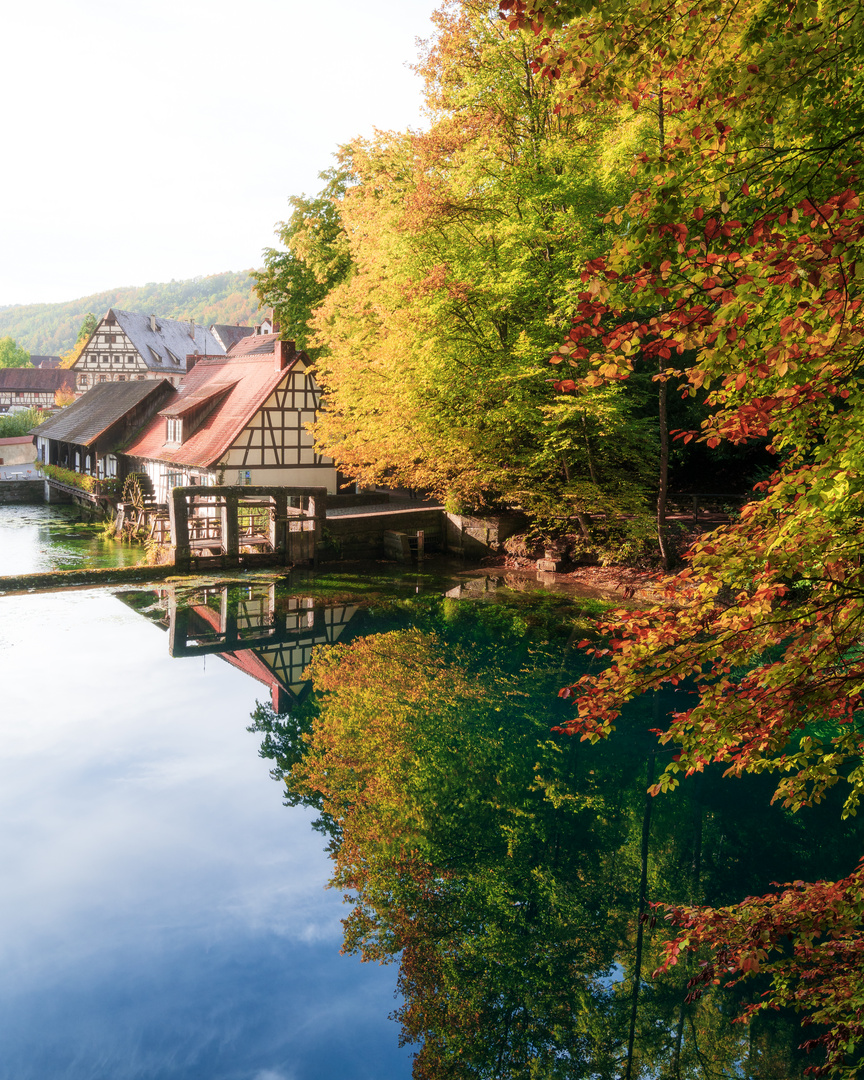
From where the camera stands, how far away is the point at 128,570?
2083cm

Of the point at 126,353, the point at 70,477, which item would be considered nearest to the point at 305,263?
the point at 70,477

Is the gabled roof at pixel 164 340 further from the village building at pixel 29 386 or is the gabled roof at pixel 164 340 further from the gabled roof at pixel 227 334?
the village building at pixel 29 386

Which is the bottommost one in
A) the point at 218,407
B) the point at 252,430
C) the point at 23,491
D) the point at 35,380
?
the point at 23,491

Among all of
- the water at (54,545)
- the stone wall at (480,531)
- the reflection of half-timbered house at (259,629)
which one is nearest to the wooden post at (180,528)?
the reflection of half-timbered house at (259,629)

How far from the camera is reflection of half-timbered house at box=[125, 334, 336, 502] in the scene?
27.6 meters

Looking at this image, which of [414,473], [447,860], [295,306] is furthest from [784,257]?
[295,306]

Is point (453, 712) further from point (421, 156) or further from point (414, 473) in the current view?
point (421, 156)

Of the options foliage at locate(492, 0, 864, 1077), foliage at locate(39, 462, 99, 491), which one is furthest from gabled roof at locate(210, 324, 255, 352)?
foliage at locate(492, 0, 864, 1077)

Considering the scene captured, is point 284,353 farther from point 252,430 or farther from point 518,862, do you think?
point 518,862

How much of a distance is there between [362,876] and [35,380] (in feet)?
288

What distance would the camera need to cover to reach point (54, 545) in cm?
2684

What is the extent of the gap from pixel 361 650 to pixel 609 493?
889cm

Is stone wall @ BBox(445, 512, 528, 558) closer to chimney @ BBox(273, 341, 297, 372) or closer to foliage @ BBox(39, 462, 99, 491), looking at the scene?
chimney @ BBox(273, 341, 297, 372)

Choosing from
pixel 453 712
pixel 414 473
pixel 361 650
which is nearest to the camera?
pixel 453 712
